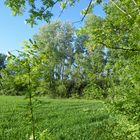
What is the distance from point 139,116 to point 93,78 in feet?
3.24

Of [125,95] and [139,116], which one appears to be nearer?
[139,116]

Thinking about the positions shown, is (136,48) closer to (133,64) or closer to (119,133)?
(133,64)

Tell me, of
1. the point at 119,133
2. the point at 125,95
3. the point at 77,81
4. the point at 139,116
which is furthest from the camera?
the point at 77,81

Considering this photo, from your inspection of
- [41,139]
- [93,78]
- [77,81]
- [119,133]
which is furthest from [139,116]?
[77,81]

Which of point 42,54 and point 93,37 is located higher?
point 93,37

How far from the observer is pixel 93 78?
6.19 meters

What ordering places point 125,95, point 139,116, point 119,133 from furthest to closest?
point 119,133, point 125,95, point 139,116

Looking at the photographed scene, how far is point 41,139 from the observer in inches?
162

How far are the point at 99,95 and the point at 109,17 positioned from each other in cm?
132

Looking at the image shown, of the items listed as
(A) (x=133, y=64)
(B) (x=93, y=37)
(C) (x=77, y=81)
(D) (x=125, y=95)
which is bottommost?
(D) (x=125, y=95)

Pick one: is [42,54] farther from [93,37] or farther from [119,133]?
[119,133]

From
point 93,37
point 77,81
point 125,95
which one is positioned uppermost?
point 77,81

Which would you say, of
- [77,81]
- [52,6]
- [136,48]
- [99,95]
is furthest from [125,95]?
[77,81]

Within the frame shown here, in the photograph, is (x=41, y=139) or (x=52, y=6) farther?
(x=52, y=6)
